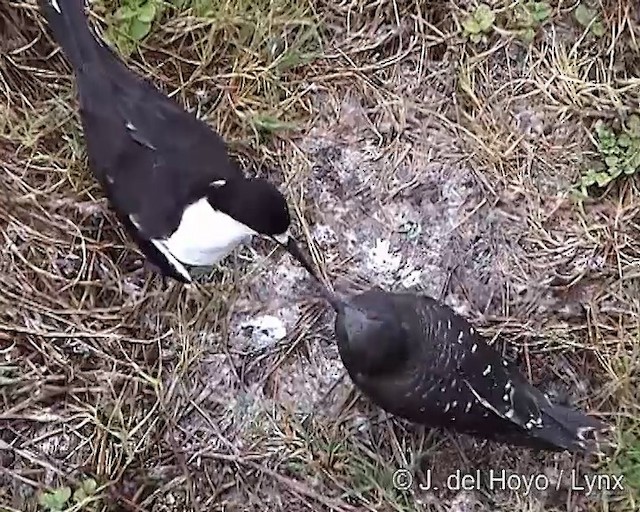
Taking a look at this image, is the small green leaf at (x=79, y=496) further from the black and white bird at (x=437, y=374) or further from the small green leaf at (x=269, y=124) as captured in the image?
the small green leaf at (x=269, y=124)

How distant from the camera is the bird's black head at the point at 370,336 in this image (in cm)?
192

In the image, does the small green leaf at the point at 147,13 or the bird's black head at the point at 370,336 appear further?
the small green leaf at the point at 147,13

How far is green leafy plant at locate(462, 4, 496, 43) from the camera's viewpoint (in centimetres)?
241

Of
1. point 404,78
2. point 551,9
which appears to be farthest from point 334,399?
point 551,9

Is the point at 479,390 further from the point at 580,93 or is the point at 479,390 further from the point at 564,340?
the point at 580,93

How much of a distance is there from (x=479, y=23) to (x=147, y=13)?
733 millimetres

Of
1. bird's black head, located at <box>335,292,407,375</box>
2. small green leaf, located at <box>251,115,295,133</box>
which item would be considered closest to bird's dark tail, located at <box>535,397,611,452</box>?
bird's black head, located at <box>335,292,407,375</box>

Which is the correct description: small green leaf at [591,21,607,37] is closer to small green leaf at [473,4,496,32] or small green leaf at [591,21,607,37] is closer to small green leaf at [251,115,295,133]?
small green leaf at [473,4,496,32]

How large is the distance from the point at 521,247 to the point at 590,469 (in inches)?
19.5

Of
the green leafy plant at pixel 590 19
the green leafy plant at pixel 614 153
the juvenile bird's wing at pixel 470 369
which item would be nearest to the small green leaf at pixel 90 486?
the juvenile bird's wing at pixel 470 369

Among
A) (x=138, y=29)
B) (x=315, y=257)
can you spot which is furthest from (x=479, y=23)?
(x=138, y=29)

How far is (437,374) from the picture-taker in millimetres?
2045

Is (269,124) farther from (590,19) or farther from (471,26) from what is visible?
(590,19)

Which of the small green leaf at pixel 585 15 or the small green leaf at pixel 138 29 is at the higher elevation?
the small green leaf at pixel 138 29
